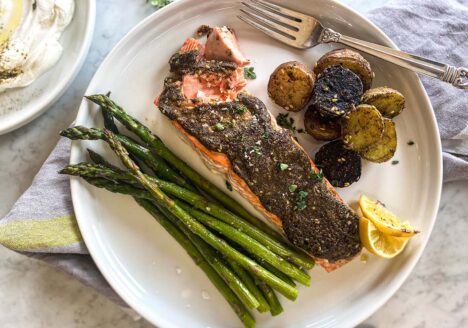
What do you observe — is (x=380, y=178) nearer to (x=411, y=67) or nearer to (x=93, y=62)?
(x=411, y=67)

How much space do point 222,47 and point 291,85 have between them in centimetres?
59

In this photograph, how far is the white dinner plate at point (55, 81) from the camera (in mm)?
3633

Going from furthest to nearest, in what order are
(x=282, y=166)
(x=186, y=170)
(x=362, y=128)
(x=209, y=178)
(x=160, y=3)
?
(x=160, y=3), (x=209, y=178), (x=186, y=170), (x=282, y=166), (x=362, y=128)

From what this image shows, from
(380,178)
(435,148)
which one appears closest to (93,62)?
(380,178)

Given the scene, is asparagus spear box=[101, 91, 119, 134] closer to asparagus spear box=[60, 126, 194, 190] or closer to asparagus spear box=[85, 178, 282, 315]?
asparagus spear box=[60, 126, 194, 190]

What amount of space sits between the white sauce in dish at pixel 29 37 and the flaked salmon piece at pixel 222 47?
1.17m

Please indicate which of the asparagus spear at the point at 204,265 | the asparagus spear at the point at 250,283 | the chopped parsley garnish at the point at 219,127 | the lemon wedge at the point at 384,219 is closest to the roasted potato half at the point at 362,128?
the lemon wedge at the point at 384,219

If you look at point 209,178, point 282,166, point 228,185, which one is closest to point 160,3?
point 209,178

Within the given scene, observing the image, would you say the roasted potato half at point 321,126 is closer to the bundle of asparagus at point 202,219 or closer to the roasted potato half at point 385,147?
the roasted potato half at point 385,147

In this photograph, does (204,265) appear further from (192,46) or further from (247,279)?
(192,46)

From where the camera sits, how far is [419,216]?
3.57 metres

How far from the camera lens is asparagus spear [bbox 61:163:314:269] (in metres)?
3.43

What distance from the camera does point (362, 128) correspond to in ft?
10.5

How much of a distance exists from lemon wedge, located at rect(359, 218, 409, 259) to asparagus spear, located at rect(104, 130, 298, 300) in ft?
2.06
